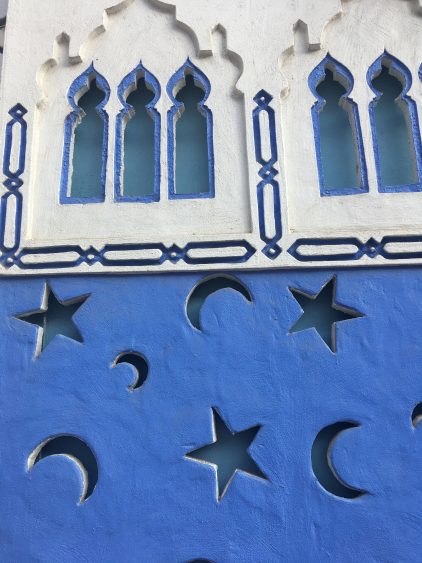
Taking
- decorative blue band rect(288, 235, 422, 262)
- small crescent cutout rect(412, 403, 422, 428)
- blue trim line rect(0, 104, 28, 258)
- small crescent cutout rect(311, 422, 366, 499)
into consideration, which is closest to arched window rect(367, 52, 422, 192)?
decorative blue band rect(288, 235, 422, 262)

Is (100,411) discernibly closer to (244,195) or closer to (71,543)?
(71,543)

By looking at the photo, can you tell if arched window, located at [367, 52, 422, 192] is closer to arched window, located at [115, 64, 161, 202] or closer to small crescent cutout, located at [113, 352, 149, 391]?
arched window, located at [115, 64, 161, 202]

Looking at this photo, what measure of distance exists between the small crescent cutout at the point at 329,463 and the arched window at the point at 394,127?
910 mm

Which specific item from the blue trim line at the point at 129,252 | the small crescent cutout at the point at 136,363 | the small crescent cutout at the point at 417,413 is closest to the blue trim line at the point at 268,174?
the blue trim line at the point at 129,252

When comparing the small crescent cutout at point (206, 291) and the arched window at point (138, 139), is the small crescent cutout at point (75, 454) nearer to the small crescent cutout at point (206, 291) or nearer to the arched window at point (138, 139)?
the small crescent cutout at point (206, 291)

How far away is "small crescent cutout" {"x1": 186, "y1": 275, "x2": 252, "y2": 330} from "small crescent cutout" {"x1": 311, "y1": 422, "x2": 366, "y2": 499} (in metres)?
0.53

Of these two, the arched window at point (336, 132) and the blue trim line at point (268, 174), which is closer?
the blue trim line at point (268, 174)

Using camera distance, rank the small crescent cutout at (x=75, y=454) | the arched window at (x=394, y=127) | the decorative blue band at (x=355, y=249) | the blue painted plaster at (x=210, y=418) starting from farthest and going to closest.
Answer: the arched window at (x=394, y=127) < the decorative blue band at (x=355, y=249) < the small crescent cutout at (x=75, y=454) < the blue painted plaster at (x=210, y=418)

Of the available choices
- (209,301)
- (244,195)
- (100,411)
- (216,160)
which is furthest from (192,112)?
(100,411)

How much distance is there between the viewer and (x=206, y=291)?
2619mm

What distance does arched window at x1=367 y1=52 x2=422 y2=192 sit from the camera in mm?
2744

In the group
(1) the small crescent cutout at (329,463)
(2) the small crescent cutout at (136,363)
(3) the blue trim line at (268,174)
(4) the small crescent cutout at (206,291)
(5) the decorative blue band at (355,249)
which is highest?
(3) the blue trim line at (268,174)

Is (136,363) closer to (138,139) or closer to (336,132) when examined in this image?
(138,139)

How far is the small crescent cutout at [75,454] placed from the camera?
2410 millimetres
